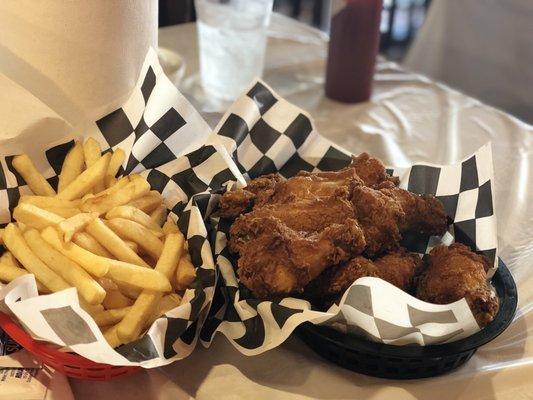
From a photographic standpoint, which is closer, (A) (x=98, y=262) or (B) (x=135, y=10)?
(A) (x=98, y=262)

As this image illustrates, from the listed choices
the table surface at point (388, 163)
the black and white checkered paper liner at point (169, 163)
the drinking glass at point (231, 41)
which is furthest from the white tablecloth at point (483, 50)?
the black and white checkered paper liner at point (169, 163)

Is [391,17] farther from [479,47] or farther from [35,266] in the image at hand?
[35,266]

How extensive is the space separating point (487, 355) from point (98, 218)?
707 millimetres

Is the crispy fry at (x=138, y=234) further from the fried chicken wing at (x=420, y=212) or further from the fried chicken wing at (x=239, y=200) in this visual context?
the fried chicken wing at (x=420, y=212)

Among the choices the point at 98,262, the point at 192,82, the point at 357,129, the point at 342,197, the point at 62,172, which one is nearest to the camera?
the point at 98,262

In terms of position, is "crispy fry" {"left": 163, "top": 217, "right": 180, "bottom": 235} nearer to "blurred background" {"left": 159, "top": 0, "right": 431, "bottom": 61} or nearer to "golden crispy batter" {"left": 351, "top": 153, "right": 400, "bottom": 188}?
"golden crispy batter" {"left": 351, "top": 153, "right": 400, "bottom": 188}

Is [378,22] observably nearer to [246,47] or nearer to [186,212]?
[246,47]

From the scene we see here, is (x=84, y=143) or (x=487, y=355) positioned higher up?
(x=84, y=143)

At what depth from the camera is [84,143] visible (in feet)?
4.18

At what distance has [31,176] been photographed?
1.19m

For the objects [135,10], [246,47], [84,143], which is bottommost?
[246,47]

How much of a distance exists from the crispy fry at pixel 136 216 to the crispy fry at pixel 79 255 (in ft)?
0.32

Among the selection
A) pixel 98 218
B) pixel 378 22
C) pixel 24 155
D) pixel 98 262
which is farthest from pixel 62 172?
pixel 378 22

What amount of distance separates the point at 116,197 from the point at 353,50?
1.18 m
